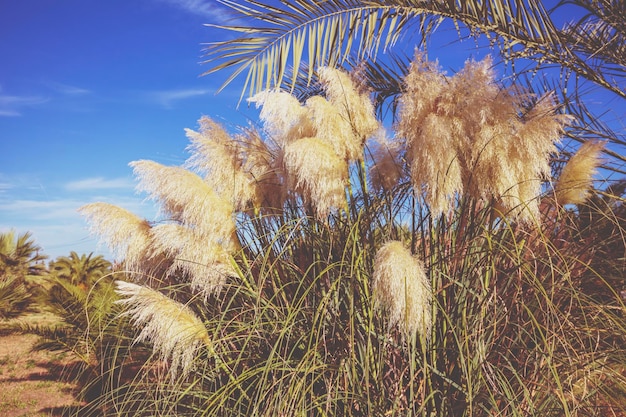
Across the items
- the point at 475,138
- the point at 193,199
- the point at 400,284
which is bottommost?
the point at 400,284

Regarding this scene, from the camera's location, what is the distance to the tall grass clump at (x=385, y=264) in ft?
8.26

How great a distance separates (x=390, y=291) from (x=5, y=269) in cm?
1040

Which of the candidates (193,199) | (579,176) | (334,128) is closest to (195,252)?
(193,199)

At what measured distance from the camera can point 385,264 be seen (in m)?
2.05

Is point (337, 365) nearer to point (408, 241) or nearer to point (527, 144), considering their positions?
point (408, 241)

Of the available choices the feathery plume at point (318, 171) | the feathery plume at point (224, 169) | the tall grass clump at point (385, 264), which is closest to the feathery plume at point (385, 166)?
the tall grass clump at point (385, 264)

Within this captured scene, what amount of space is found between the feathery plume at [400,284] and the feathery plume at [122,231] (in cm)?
161

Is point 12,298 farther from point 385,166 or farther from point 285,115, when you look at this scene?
point 385,166

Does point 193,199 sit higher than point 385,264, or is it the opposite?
point 193,199

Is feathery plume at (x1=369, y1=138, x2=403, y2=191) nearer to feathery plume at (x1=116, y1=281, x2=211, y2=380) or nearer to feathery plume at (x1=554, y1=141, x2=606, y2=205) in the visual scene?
feathery plume at (x1=554, y1=141, x2=606, y2=205)

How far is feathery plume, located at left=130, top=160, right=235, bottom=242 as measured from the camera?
2924 millimetres

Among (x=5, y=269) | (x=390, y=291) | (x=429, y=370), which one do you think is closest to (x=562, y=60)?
(x=429, y=370)

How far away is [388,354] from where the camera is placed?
2.72 meters

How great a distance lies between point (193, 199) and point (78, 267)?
8.91 metres
